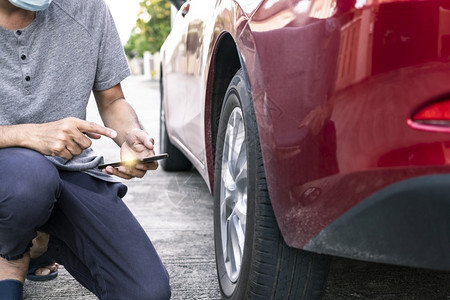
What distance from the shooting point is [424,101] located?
1.39m

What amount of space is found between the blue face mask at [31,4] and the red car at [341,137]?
0.58 m

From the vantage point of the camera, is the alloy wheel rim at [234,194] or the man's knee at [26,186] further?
the alloy wheel rim at [234,194]

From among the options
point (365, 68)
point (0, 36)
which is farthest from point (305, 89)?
point (0, 36)

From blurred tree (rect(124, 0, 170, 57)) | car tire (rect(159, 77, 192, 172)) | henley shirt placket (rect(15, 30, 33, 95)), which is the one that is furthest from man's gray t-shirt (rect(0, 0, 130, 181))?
blurred tree (rect(124, 0, 170, 57))

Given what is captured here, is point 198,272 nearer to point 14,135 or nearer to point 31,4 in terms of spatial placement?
point 14,135

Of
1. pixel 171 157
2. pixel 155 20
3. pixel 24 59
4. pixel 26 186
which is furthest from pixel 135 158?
pixel 155 20

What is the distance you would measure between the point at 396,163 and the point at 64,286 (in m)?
1.57

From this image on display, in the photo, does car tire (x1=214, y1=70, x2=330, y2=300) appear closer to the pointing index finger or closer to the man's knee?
the pointing index finger

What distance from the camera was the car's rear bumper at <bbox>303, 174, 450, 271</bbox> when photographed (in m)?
1.41

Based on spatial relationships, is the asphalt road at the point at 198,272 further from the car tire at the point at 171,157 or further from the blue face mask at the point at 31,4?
the blue face mask at the point at 31,4

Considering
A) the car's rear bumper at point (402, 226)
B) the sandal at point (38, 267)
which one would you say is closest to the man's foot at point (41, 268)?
the sandal at point (38, 267)

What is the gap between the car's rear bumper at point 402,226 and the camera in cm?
141

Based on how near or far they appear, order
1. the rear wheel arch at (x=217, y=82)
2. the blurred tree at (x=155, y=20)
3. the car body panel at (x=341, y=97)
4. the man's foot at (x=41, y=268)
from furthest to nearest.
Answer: the blurred tree at (x=155, y=20) → the man's foot at (x=41, y=268) → the rear wheel arch at (x=217, y=82) → the car body panel at (x=341, y=97)

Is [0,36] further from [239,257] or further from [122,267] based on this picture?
[239,257]
